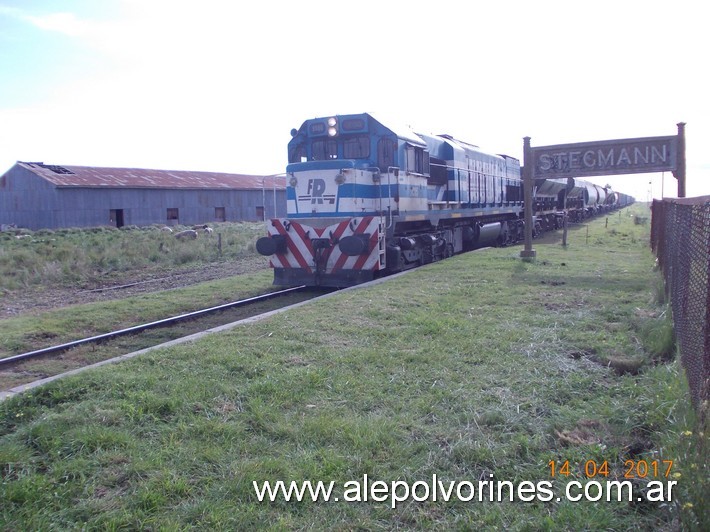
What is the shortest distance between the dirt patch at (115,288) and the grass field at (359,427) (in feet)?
23.8

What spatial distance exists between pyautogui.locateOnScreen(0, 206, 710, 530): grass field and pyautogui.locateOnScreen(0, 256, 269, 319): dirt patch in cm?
726

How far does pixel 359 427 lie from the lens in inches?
168

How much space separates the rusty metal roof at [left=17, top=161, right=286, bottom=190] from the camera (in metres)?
40.2

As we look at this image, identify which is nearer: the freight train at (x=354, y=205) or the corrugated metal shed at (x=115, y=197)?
the freight train at (x=354, y=205)

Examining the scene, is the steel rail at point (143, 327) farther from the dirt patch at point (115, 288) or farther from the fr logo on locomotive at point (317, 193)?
the dirt patch at point (115, 288)

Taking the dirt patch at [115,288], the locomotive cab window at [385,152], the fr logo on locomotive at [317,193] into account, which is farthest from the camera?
the dirt patch at [115,288]

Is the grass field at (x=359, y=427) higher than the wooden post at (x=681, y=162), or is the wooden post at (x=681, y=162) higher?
the wooden post at (x=681, y=162)

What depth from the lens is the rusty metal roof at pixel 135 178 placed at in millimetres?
40188

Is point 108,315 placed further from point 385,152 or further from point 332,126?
point 385,152

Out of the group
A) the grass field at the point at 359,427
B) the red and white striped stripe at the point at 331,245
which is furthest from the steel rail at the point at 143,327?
the grass field at the point at 359,427

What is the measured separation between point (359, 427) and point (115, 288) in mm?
11779

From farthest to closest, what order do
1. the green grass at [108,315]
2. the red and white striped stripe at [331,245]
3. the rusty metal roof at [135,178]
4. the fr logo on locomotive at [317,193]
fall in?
1. the rusty metal roof at [135,178]
2. the fr logo on locomotive at [317,193]
3. the red and white striped stripe at [331,245]
4. the green grass at [108,315]

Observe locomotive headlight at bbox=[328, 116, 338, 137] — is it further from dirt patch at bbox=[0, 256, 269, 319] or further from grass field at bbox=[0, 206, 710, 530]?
grass field at bbox=[0, 206, 710, 530]

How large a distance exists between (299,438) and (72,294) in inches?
452
